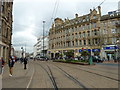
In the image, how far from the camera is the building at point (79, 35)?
47.0 meters

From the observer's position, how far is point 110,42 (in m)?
43.0

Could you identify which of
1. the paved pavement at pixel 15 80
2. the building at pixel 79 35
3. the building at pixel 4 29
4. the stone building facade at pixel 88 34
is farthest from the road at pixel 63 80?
the building at pixel 79 35

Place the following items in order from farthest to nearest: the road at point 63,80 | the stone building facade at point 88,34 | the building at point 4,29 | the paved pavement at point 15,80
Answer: the stone building facade at point 88,34 < the building at point 4,29 < the paved pavement at point 15,80 < the road at point 63,80

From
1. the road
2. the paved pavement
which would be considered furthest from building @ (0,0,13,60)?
the road

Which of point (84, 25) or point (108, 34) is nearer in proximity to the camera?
point (108, 34)

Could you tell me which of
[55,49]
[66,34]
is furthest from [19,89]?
[55,49]

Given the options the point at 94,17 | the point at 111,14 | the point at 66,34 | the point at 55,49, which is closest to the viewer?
the point at 111,14

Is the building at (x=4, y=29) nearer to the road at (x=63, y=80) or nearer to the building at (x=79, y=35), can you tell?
the road at (x=63, y=80)

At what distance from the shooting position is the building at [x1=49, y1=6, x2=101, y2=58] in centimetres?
4697

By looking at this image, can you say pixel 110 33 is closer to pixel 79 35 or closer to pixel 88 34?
pixel 88 34

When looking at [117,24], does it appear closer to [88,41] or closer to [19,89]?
[88,41]

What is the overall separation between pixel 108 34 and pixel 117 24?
14.0ft

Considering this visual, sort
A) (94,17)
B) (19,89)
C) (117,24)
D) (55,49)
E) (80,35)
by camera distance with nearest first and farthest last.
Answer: (19,89)
(117,24)
(94,17)
(80,35)
(55,49)

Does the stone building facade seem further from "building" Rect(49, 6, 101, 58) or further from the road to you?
the road
